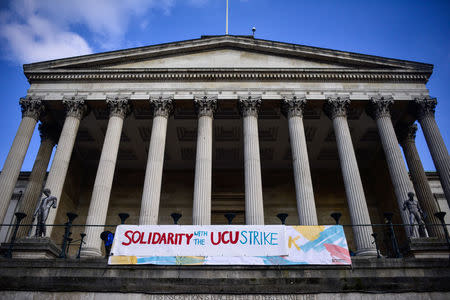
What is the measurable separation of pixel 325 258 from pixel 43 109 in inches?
764

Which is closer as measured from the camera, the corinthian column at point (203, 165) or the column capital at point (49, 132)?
the corinthian column at point (203, 165)

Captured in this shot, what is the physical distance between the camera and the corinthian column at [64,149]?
18.3 metres

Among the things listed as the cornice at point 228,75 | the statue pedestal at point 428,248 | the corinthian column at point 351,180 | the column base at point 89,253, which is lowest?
the statue pedestal at point 428,248

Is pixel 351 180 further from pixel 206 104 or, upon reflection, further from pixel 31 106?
pixel 31 106

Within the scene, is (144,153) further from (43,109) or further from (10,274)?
(10,274)

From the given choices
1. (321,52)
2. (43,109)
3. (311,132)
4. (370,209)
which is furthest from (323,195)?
(43,109)

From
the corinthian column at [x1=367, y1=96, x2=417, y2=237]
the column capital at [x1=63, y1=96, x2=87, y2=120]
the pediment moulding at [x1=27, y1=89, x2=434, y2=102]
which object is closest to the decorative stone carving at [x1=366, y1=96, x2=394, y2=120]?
the corinthian column at [x1=367, y1=96, x2=417, y2=237]

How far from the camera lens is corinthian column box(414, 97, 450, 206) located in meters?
18.9

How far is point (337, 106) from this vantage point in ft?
69.5

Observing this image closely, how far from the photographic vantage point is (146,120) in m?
24.9

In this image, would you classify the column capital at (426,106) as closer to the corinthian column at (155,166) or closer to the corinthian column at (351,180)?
the corinthian column at (351,180)

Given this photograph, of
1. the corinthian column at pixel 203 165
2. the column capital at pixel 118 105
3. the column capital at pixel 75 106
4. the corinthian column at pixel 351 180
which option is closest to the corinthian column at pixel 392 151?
the corinthian column at pixel 351 180

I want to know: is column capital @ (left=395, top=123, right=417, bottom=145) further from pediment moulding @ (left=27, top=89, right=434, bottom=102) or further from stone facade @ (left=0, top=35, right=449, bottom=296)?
pediment moulding @ (left=27, top=89, right=434, bottom=102)

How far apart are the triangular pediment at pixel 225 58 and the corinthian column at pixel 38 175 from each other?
4189mm
